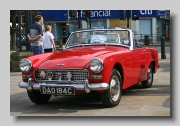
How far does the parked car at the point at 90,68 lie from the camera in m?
5.66

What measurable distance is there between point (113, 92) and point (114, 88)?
7cm

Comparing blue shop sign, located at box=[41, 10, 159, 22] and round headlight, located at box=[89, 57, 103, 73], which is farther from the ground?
blue shop sign, located at box=[41, 10, 159, 22]

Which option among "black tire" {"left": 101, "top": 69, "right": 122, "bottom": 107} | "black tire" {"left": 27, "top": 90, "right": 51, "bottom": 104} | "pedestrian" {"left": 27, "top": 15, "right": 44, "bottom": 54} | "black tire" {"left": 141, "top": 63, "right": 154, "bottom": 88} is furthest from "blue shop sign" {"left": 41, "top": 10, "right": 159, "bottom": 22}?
"black tire" {"left": 101, "top": 69, "right": 122, "bottom": 107}

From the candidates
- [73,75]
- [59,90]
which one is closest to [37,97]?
[59,90]

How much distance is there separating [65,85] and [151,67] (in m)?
3.24

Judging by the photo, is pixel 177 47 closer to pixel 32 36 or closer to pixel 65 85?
pixel 65 85

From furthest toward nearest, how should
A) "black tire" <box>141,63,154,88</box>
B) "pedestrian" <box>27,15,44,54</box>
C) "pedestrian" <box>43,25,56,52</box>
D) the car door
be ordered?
"pedestrian" <box>43,25,56,52</box>
"pedestrian" <box>27,15,44,54</box>
"black tire" <box>141,63,154,88</box>
the car door

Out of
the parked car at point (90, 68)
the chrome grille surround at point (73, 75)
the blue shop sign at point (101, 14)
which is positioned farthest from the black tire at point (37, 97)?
the blue shop sign at point (101, 14)

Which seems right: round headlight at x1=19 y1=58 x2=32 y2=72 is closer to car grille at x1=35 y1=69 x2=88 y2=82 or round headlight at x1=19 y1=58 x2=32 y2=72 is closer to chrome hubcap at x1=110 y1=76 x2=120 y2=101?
car grille at x1=35 y1=69 x2=88 y2=82

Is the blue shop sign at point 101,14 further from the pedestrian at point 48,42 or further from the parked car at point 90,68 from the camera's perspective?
the parked car at point 90,68

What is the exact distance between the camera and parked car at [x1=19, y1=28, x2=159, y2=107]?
5.66 m

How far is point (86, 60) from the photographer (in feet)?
19.1

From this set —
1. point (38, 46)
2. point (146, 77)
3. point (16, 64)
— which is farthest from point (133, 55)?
A: point (16, 64)

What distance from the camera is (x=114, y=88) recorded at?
600 cm
